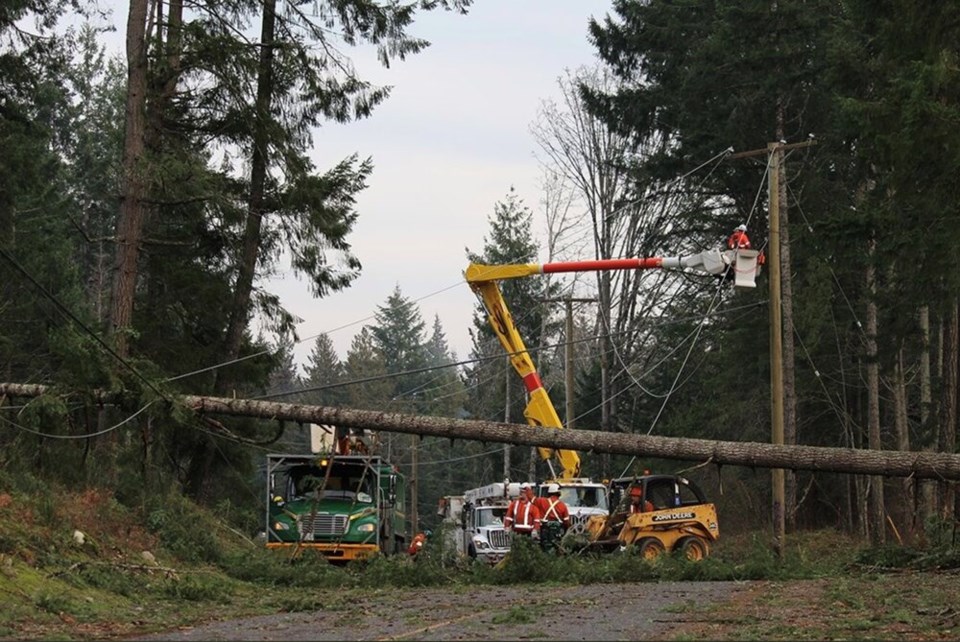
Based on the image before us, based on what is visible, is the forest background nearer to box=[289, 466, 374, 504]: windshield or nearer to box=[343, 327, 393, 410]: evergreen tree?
box=[289, 466, 374, 504]: windshield

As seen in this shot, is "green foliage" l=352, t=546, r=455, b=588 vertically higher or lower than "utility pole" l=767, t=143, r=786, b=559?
lower

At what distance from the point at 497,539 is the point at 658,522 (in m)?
4.56

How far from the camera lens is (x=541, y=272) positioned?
2986 cm

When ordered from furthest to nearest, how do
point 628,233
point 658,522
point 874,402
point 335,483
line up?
1. point 628,233
2. point 874,402
3. point 658,522
4. point 335,483

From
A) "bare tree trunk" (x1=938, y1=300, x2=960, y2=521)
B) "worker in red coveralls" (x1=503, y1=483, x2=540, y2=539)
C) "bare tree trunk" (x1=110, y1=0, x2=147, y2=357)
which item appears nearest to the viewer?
"bare tree trunk" (x1=110, y1=0, x2=147, y2=357)

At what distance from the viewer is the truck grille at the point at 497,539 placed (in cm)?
3066

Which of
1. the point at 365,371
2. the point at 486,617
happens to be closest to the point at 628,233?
the point at 486,617

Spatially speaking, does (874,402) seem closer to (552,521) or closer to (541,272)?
(541,272)

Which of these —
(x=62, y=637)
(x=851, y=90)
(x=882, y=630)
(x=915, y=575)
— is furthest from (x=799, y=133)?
(x=62, y=637)

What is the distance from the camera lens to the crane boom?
2769 cm

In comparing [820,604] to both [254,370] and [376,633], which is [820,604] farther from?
[254,370]

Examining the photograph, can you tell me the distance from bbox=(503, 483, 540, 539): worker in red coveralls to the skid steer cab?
160 cm

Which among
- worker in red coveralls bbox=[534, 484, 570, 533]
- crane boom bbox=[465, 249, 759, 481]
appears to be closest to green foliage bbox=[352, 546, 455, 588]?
worker in red coveralls bbox=[534, 484, 570, 533]

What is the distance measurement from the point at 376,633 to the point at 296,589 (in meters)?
9.53
